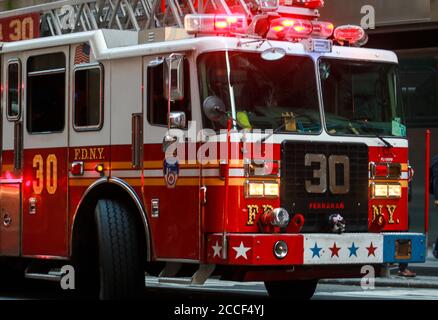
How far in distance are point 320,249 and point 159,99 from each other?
1979mm

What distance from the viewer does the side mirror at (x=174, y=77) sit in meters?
10.1

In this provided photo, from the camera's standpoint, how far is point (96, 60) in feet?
36.6

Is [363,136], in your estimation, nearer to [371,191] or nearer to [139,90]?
[371,191]

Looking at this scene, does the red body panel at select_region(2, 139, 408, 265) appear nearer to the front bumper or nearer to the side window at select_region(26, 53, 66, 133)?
the front bumper

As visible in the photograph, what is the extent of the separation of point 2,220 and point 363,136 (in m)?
3.95

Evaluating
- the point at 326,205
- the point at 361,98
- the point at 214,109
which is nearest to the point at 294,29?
the point at 361,98

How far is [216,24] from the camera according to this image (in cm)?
1022

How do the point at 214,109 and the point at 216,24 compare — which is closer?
the point at 214,109

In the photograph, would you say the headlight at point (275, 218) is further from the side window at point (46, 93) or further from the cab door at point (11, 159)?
the cab door at point (11, 159)

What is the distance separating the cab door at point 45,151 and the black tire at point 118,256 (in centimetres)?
77

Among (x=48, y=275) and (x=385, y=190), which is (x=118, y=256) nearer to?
(x=48, y=275)

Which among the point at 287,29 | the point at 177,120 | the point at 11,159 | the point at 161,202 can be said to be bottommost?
the point at 161,202

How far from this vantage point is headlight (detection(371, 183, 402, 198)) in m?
10.7
